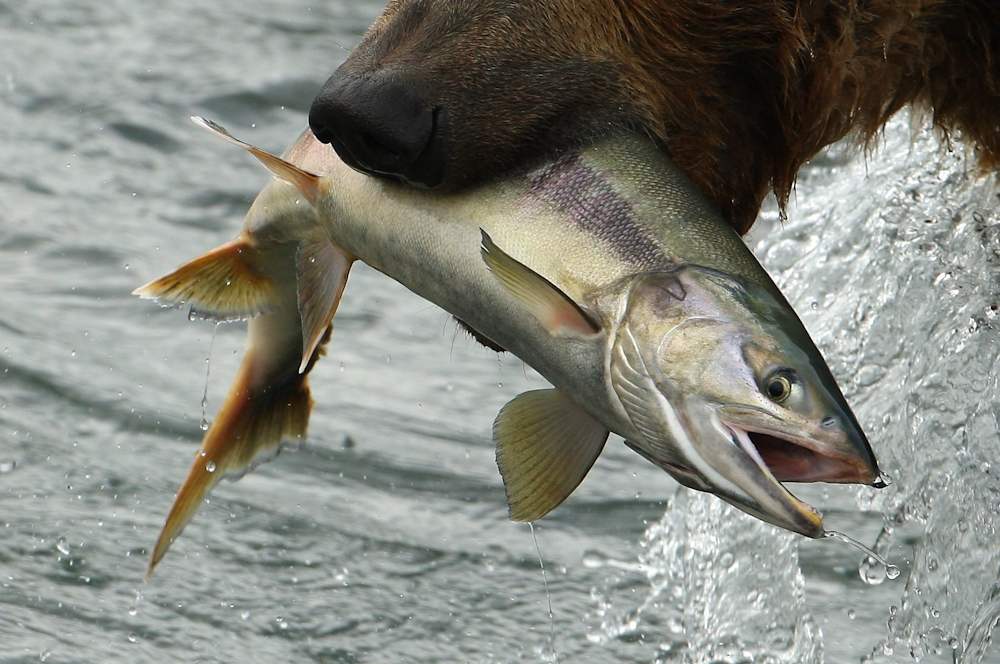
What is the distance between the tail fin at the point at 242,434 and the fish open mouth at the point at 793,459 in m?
1.44

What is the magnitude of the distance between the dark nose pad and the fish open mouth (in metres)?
0.77

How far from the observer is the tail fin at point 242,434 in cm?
322

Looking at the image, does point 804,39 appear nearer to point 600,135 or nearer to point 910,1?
point 910,1

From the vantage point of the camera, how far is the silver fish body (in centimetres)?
198

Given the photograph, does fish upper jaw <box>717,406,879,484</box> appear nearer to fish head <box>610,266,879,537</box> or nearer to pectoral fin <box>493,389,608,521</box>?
fish head <box>610,266,879,537</box>

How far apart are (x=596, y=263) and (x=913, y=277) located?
292cm

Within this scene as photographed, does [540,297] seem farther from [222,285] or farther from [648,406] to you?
[222,285]

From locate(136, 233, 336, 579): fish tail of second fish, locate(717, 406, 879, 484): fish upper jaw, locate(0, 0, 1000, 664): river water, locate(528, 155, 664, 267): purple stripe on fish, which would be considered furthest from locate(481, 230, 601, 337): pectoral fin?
locate(0, 0, 1000, 664): river water

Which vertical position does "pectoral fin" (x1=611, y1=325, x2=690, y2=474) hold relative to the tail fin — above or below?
above

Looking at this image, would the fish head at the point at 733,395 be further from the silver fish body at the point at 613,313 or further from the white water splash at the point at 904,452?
the white water splash at the point at 904,452


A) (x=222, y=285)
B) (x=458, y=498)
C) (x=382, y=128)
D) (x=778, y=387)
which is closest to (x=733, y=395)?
(x=778, y=387)

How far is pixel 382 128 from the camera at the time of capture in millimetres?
2449

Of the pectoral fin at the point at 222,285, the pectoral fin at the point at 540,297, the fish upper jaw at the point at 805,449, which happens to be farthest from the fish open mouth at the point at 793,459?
the pectoral fin at the point at 222,285

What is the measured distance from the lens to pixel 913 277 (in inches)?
194
